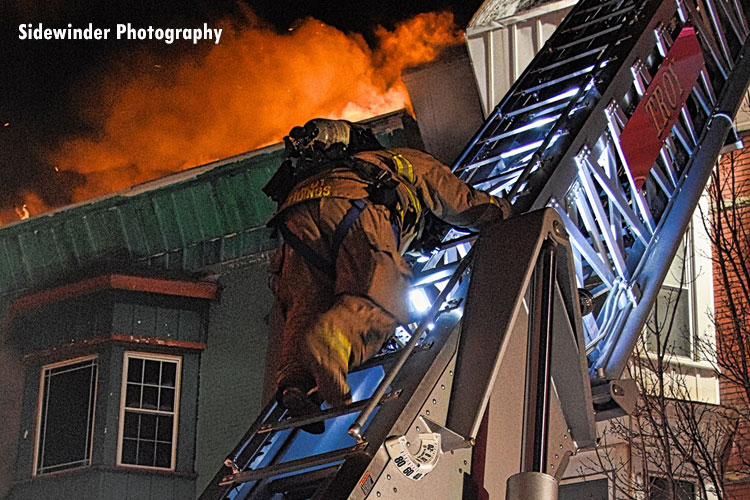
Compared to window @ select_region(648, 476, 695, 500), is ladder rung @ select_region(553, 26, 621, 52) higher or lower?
higher

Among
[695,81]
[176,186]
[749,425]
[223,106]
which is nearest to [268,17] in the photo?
[223,106]

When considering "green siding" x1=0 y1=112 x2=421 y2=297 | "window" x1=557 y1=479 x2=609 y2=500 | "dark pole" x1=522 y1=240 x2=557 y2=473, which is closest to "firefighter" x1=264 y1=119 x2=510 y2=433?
"dark pole" x1=522 y1=240 x2=557 y2=473

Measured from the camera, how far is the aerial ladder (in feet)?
10.5

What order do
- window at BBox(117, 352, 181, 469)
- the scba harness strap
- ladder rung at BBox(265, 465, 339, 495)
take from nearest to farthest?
ladder rung at BBox(265, 465, 339, 495)
the scba harness strap
window at BBox(117, 352, 181, 469)

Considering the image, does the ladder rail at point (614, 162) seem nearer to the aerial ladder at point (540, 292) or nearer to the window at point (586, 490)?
the aerial ladder at point (540, 292)

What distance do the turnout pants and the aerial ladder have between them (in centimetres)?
13

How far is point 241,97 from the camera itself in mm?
14578

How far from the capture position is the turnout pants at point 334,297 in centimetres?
345

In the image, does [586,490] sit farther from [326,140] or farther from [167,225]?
[326,140]

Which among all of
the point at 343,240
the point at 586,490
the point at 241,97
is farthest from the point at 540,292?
the point at 241,97

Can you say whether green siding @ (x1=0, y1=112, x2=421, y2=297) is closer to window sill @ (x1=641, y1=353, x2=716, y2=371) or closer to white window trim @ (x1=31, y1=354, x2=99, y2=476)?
white window trim @ (x1=31, y1=354, x2=99, y2=476)

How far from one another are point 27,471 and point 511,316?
8.14 metres

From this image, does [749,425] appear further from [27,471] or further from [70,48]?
[70,48]

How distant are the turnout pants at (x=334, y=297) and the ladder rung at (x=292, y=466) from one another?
0.26m
